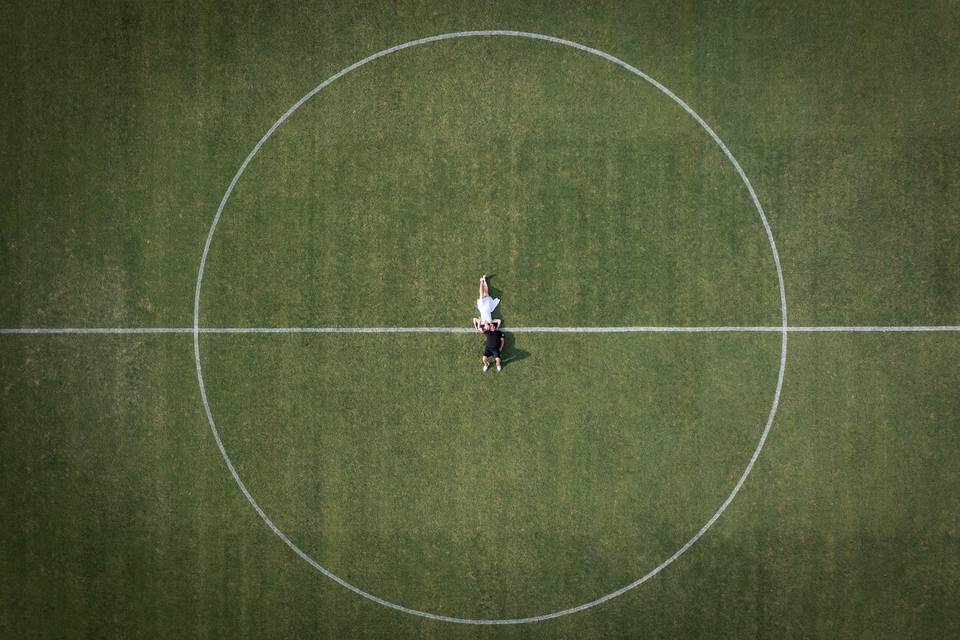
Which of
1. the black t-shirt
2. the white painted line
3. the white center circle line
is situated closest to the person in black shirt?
the black t-shirt

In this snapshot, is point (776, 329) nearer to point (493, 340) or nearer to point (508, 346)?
point (508, 346)

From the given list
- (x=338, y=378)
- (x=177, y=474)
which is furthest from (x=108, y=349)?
(x=338, y=378)

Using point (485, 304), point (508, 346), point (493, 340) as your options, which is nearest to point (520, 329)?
point (508, 346)

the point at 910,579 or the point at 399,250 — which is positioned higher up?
the point at 399,250

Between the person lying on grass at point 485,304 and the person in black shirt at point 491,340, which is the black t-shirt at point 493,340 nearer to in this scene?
the person in black shirt at point 491,340

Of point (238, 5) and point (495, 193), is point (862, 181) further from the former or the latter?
point (238, 5)
